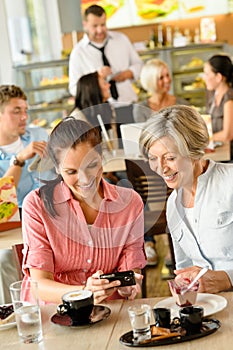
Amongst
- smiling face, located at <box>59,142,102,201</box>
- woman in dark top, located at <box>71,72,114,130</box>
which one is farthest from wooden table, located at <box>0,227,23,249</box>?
woman in dark top, located at <box>71,72,114,130</box>

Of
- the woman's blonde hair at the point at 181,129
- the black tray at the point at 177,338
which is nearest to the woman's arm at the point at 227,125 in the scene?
the woman's blonde hair at the point at 181,129

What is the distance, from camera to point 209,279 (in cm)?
221

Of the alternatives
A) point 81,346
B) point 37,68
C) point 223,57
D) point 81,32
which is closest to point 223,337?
point 81,346

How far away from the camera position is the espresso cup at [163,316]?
184 centimetres

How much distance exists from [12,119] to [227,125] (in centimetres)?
178

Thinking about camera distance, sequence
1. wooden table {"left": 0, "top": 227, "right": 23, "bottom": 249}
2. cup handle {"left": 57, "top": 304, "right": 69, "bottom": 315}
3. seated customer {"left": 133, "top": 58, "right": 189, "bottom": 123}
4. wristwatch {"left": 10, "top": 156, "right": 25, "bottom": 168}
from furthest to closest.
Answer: seated customer {"left": 133, "top": 58, "right": 189, "bottom": 123} < wristwatch {"left": 10, "top": 156, "right": 25, "bottom": 168} < wooden table {"left": 0, "top": 227, "right": 23, "bottom": 249} < cup handle {"left": 57, "top": 304, "right": 69, "bottom": 315}

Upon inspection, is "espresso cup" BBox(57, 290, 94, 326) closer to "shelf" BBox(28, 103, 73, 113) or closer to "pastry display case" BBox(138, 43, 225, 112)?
"shelf" BBox(28, 103, 73, 113)

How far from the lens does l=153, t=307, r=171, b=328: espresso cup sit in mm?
1845

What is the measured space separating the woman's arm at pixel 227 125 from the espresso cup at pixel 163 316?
323cm

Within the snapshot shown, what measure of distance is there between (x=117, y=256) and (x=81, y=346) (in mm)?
588

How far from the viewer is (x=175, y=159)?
92.7 inches

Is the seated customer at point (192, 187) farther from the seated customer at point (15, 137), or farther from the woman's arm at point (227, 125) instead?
the woman's arm at point (227, 125)

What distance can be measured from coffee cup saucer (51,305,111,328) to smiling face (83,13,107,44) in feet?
14.3

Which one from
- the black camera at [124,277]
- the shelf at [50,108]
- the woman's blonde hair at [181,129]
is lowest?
the shelf at [50,108]
